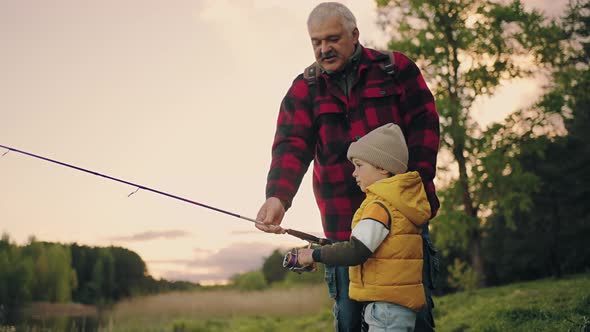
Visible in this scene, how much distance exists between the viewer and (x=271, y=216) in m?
3.69

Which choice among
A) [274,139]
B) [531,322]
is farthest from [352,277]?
[531,322]

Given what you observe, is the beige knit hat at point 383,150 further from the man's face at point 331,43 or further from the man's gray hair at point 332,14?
the man's gray hair at point 332,14

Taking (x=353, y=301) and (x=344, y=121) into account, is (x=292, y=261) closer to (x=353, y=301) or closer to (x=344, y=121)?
(x=353, y=301)

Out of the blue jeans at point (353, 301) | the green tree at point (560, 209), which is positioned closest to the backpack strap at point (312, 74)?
the blue jeans at point (353, 301)

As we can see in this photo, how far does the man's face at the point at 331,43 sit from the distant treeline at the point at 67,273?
830cm

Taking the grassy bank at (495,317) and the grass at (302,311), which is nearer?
the grassy bank at (495,317)

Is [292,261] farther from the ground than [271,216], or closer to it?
closer to it

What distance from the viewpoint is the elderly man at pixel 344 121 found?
12.2ft

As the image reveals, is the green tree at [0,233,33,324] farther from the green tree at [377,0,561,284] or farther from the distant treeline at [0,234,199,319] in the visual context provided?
the green tree at [377,0,561,284]

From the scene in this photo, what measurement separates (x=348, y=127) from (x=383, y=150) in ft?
1.81

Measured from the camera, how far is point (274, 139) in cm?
419

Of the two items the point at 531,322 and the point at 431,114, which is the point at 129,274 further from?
the point at 431,114

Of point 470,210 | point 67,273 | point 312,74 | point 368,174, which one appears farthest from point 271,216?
point 470,210

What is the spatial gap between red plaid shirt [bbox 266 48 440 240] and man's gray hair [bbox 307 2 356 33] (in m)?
0.23
